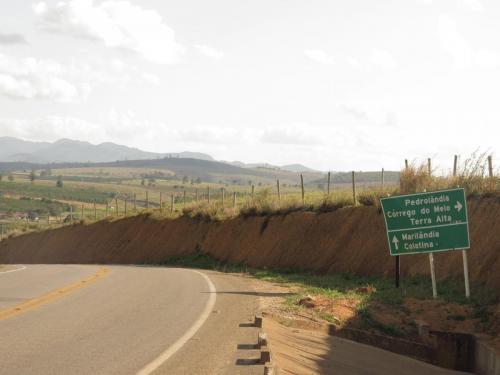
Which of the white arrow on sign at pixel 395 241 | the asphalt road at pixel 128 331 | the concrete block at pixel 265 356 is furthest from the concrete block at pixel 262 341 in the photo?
the white arrow on sign at pixel 395 241

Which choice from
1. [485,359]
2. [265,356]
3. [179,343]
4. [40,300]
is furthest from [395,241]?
[265,356]

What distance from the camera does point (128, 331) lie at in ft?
36.1

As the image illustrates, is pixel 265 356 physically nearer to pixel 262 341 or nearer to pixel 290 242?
pixel 262 341

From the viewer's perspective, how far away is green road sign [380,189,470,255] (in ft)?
55.8

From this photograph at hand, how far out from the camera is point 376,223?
2447 cm

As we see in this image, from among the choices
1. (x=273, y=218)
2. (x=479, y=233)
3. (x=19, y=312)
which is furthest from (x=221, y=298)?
(x=273, y=218)

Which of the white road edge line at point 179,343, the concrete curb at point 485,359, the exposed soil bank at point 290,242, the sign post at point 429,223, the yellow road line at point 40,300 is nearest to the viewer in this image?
the white road edge line at point 179,343

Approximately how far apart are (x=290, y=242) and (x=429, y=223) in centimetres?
1273

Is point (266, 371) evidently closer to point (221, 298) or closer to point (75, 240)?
point (221, 298)

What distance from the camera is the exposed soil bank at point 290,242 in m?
19.8

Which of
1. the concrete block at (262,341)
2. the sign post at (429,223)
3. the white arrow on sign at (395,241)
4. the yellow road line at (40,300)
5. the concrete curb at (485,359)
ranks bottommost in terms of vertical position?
the concrete curb at (485,359)

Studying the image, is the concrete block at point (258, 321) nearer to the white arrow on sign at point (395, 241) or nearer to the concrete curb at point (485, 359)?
the concrete curb at point (485, 359)

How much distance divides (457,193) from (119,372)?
1115cm

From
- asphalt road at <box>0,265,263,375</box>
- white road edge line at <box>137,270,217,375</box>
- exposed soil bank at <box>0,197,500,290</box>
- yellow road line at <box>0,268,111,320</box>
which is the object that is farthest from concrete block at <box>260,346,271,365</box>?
exposed soil bank at <box>0,197,500,290</box>
